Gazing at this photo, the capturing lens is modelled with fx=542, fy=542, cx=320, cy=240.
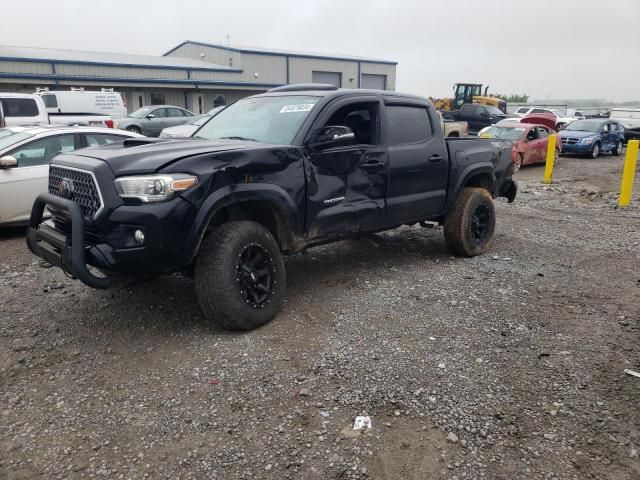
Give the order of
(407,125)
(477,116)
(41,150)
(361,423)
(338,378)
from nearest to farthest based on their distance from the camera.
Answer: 1. (361,423)
2. (338,378)
3. (407,125)
4. (41,150)
5. (477,116)

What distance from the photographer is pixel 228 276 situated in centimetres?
399

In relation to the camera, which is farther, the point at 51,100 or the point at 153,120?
the point at 153,120

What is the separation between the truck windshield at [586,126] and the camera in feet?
67.7

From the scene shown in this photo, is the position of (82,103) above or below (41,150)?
above

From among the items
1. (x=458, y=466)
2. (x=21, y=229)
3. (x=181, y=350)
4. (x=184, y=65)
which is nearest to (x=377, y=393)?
(x=458, y=466)

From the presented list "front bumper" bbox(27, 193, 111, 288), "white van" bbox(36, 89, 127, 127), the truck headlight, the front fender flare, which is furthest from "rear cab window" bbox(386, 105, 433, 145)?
"white van" bbox(36, 89, 127, 127)

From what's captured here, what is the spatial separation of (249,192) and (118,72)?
31.9 metres

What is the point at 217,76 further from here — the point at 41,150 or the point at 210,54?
the point at 41,150

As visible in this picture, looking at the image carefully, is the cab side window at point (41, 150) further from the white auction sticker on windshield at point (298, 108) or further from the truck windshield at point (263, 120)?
the white auction sticker on windshield at point (298, 108)

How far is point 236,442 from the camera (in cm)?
298

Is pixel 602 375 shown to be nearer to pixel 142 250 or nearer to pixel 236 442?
pixel 236 442

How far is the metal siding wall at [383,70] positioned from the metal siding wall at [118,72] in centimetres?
1665

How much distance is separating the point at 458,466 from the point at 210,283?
211 centimetres

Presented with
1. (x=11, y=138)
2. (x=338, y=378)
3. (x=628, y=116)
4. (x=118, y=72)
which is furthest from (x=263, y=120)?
(x=628, y=116)
